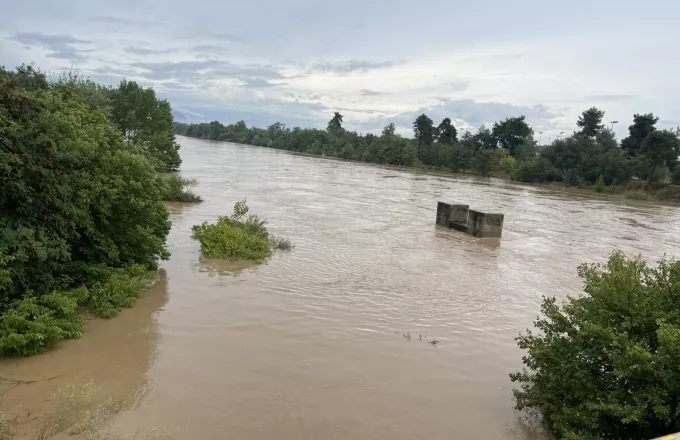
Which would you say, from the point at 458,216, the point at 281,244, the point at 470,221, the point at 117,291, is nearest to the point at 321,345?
the point at 117,291

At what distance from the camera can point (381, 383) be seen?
7113mm

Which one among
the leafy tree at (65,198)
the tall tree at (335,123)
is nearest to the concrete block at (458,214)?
the leafy tree at (65,198)

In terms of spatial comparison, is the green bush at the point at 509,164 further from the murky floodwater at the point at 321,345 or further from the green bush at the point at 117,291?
the green bush at the point at 117,291

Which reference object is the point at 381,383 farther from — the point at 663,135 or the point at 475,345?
the point at 663,135

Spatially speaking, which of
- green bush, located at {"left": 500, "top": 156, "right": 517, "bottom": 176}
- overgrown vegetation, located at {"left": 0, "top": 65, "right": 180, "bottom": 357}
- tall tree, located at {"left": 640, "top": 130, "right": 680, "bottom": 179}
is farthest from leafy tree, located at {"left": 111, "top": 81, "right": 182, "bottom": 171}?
green bush, located at {"left": 500, "top": 156, "right": 517, "bottom": 176}

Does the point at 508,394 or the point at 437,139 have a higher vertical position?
the point at 437,139

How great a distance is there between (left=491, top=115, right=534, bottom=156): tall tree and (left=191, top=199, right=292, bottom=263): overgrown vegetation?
7566cm

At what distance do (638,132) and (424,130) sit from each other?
40.2 metres

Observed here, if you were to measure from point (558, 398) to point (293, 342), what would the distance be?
4125mm

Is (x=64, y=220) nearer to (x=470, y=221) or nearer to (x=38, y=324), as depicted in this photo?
(x=38, y=324)

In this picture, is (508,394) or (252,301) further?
(252,301)

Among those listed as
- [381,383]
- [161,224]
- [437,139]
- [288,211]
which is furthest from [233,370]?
[437,139]

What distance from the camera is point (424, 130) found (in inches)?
3858

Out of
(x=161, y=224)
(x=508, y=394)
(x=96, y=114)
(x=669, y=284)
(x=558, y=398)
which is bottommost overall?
(x=508, y=394)
